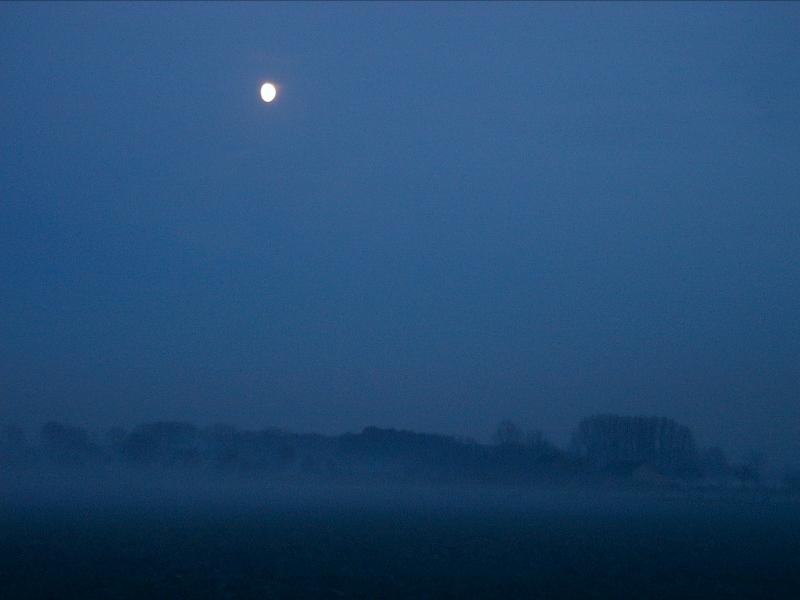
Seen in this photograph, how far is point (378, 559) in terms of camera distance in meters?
21.4

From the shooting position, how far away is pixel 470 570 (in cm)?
1967

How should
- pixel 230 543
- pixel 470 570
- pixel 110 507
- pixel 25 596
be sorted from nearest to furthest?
pixel 25 596, pixel 470 570, pixel 230 543, pixel 110 507

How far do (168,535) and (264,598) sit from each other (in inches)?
494

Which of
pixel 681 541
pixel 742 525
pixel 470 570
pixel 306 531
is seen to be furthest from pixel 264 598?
pixel 742 525

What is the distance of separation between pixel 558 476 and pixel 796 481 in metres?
43.4

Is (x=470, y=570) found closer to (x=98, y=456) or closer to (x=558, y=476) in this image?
(x=558, y=476)

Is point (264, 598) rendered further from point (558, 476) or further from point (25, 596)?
point (558, 476)

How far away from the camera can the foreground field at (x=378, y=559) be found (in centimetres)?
1669

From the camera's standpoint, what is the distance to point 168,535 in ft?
87.3

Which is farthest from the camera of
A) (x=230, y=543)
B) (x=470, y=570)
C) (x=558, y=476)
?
(x=558, y=476)

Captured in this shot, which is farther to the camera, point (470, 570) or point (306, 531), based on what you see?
point (306, 531)

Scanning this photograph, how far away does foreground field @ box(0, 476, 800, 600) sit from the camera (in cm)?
1669

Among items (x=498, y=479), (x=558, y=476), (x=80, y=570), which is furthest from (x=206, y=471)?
(x=80, y=570)

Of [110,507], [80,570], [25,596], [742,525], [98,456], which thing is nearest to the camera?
[25,596]
